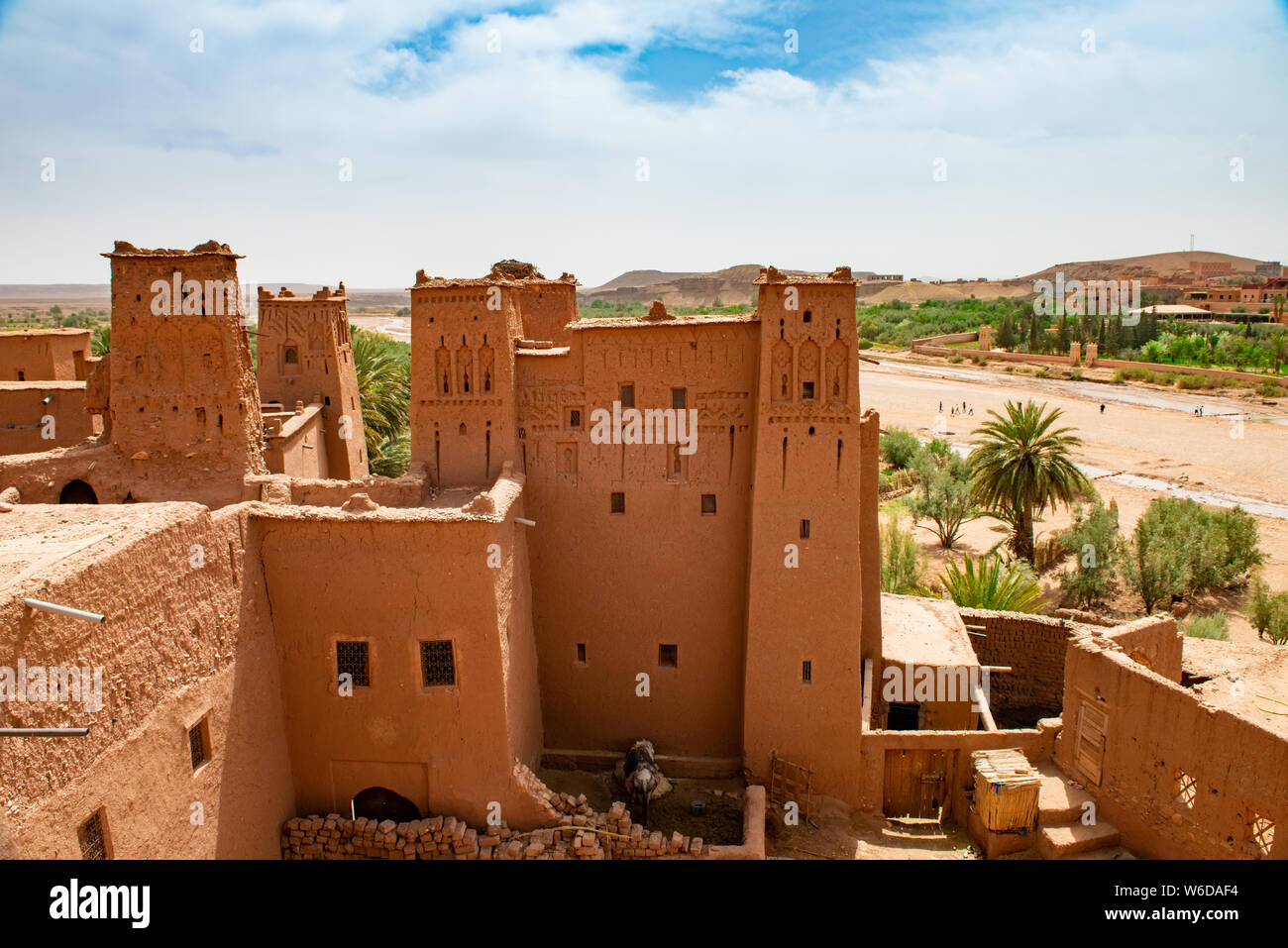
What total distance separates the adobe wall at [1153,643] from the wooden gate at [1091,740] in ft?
4.19

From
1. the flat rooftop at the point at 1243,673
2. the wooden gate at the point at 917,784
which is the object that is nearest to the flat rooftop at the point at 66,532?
the wooden gate at the point at 917,784

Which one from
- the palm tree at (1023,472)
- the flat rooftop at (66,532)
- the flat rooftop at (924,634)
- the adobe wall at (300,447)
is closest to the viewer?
the flat rooftop at (66,532)

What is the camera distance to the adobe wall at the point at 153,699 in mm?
8273

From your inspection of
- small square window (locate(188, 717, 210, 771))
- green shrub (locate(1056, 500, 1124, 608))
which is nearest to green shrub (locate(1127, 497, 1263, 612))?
green shrub (locate(1056, 500, 1124, 608))

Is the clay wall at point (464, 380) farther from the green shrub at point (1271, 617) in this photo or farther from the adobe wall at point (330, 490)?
the green shrub at point (1271, 617)

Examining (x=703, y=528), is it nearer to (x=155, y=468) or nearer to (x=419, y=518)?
(x=419, y=518)

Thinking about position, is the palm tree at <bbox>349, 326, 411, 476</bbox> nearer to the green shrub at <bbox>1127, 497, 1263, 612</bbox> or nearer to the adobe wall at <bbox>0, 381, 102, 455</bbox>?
the adobe wall at <bbox>0, 381, 102, 455</bbox>

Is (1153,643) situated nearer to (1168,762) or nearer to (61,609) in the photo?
(1168,762)

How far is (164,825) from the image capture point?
33.6 feet

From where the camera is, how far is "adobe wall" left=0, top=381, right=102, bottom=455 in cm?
2003

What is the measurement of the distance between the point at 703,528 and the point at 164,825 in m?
9.47

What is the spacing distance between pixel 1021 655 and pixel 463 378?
44.2 ft

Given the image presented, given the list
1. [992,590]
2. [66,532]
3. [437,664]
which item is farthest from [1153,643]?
[66,532]
